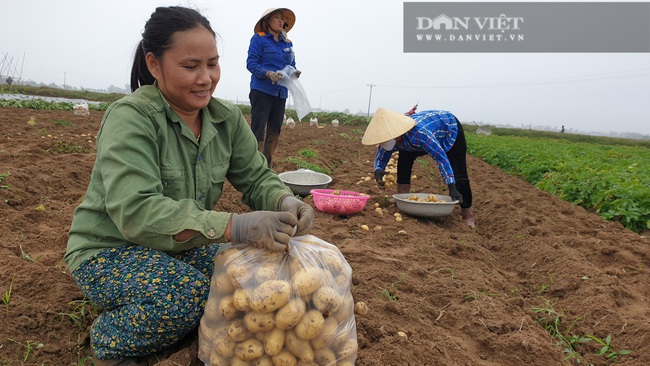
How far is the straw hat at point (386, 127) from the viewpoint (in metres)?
4.08

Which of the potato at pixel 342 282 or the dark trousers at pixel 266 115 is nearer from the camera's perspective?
the potato at pixel 342 282

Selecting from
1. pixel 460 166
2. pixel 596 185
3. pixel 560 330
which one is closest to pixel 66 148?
pixel 460 166

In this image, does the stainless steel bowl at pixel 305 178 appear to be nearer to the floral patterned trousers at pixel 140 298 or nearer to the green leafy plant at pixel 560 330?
the green leafy plant at pixel 560 330

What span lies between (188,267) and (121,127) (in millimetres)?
621

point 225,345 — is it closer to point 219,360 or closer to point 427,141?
point 219,360

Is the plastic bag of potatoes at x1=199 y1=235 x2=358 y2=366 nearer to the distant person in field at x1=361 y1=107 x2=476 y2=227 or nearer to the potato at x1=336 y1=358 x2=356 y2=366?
the potato at x1=336 y1=358 x2=356 y2=366

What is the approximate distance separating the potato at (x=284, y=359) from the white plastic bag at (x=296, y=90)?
3765 mm

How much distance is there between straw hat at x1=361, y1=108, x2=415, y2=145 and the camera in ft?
13.4

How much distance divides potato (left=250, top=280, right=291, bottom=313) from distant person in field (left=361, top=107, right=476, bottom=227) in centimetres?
278

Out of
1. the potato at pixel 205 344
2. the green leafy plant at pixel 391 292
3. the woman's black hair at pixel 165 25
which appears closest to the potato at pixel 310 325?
the potato at pixel 205 344

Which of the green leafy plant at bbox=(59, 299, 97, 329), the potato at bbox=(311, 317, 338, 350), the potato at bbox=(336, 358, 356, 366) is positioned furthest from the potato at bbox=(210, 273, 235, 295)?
the green leafy plant at bbox=(59, 299, 97, 329)

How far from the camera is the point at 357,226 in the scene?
4043 mm

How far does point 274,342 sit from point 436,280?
5.45 ft

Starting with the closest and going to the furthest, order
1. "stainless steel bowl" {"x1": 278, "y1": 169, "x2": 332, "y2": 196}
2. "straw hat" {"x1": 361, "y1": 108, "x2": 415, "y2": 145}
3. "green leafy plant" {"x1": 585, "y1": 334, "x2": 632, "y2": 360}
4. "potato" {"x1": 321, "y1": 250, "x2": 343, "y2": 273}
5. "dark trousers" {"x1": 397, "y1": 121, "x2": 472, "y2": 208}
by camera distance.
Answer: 1. "potato" {"x1": 321, "y1": 250, "x2": 343, "y2": 273}
2. "green leafy plant" {"x1": 585, "y1": 334, "x2": 632, "y2": 360}
3. "straw hat" {"x1": 361, "y1": 108, "x2": 415, "y2": 145}
4. "dark trousers" {"x1": 397, "y1": 121, "x2": 472, "y2": 208}
5. "stainless steel bowl" {"x1": 278, "y1": 169, "x2": 332, "y2": 196}
